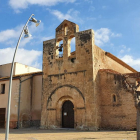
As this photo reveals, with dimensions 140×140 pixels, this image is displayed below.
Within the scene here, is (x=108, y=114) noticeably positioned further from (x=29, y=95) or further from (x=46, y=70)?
(x=29, y=95)

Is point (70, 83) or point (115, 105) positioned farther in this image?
point (70, 83)

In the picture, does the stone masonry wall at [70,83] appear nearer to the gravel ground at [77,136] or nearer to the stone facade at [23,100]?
the stone facade at [23,100]

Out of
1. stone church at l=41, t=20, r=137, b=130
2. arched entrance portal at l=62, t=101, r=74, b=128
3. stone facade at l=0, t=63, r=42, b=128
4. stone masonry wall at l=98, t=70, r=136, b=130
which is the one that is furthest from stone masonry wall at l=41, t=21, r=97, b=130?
stone facade at l=0, t=63, r=42, b=128

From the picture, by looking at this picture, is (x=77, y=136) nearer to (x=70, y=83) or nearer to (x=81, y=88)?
(x=81, y=88)

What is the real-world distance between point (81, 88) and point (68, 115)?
9.47 ft

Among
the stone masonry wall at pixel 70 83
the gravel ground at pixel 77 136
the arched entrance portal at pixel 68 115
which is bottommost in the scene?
the gravel ground at pixel 77 136

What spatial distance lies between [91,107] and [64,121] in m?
3.28

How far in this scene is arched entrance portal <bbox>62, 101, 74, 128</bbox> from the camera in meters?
18.4

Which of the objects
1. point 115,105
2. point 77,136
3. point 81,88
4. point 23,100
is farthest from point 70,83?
point 77,136

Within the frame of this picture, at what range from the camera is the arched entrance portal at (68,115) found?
18.4 meters

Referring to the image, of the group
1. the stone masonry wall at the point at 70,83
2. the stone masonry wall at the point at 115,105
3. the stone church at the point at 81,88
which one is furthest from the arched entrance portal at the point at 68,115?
the stone masonry wall at the point at 115,105

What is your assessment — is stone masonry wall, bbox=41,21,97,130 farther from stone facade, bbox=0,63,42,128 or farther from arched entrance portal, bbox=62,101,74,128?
stone facade, bbox=0,63,42,128

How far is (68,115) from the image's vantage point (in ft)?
61.1

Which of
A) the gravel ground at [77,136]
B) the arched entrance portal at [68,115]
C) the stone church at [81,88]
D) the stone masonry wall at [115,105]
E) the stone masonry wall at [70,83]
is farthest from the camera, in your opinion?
the arched entrance portal at [68,115]
